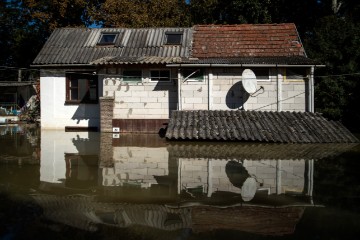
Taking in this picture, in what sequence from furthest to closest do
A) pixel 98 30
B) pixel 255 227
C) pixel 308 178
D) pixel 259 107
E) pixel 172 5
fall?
pixel 172 5, pixel 98 30, pixel 259 107, pixel 308 178, pixel 255 227

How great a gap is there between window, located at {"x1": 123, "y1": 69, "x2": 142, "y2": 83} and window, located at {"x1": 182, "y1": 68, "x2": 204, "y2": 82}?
194cm

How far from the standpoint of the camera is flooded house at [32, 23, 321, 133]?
46.4ft

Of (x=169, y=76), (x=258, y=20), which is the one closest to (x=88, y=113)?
(x=169, y=76)

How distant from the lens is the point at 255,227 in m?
4.05

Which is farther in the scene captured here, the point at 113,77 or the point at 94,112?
the point at 94,112

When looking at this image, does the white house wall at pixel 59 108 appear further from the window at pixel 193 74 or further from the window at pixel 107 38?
the window at pixel 193 74

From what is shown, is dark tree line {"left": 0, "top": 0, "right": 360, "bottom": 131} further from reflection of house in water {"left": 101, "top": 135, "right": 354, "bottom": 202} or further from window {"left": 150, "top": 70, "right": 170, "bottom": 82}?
reflection of house in water {"left": 101, "top": 135, "right": 354, "bottom": 202}

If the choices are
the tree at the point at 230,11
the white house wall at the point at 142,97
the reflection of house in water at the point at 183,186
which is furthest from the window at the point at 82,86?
the tree at the point at 230,11

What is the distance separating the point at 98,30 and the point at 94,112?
4.63m

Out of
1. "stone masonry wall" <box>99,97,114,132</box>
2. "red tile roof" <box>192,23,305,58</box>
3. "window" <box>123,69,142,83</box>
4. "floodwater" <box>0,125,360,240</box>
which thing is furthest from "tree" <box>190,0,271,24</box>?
"floodwater" <box>0,125,360,240</box>

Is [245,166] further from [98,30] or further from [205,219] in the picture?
[98,30]

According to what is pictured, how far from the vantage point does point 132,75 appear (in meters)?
14.9

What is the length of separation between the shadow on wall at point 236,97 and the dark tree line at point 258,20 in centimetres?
398

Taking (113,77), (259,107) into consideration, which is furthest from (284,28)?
(113,77)
